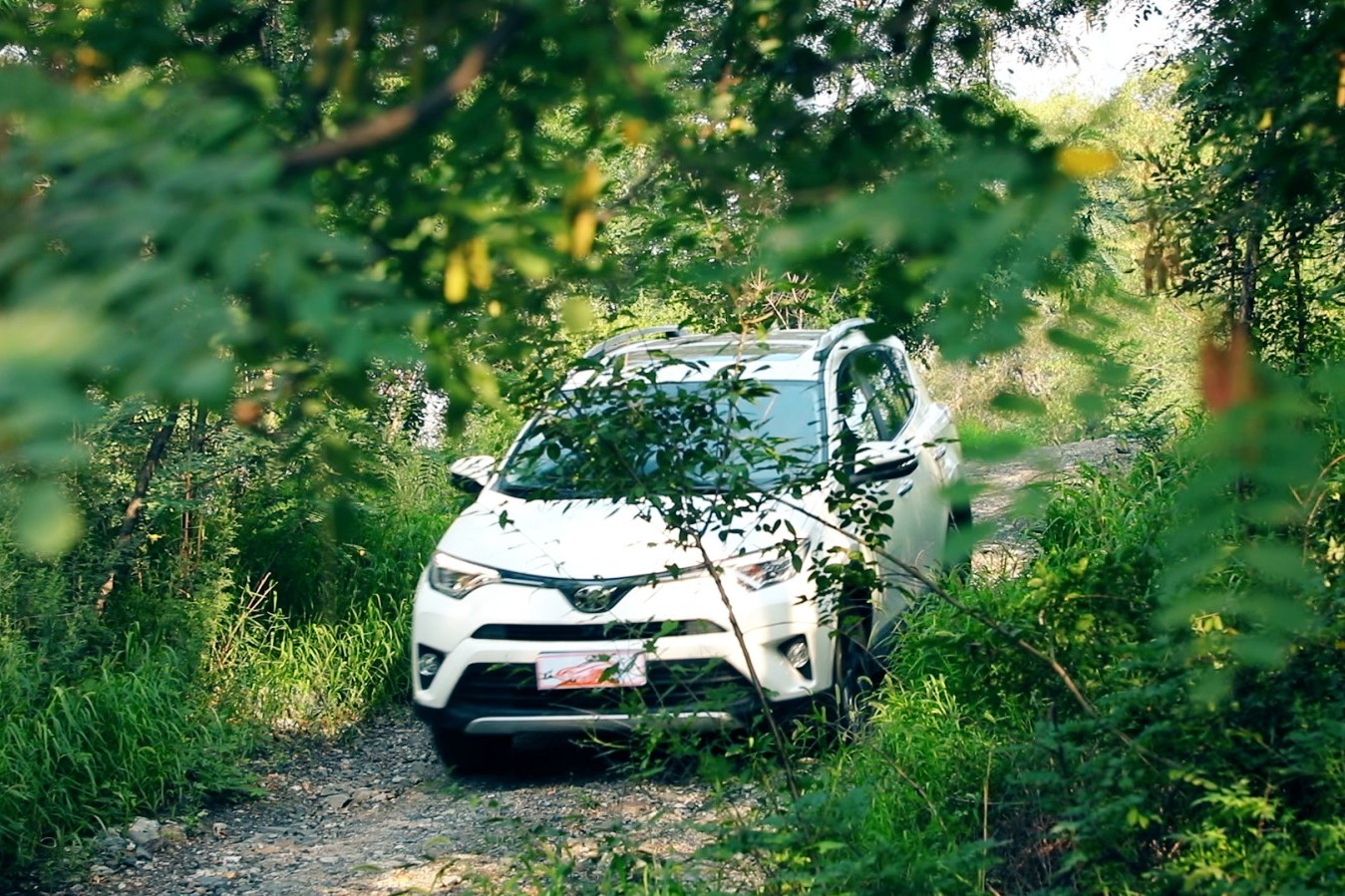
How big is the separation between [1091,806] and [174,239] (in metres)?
2.78

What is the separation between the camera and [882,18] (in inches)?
124

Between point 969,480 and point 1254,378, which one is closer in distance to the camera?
point 1254,378

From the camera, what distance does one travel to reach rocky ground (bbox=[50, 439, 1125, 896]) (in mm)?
5141

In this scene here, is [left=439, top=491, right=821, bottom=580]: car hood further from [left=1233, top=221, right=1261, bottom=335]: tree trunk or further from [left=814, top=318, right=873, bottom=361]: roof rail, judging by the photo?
[left=1233, top=221, right=1261, bottom=335]: tree trunk

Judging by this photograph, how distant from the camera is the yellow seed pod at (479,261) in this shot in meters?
1.99

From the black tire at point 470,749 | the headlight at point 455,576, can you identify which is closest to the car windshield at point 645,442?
the headlight at point 455,576

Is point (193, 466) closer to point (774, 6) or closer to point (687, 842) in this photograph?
point (687, 842)

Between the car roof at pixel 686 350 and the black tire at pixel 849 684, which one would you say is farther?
the black tire at pixel 849 684

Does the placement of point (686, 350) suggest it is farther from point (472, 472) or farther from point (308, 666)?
point (308, 666)

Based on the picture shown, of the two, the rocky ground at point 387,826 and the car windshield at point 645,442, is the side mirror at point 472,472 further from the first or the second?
the car windshield at point 645,442

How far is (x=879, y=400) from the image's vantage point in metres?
6.14

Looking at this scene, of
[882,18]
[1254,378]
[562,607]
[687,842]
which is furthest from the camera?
[562,607]

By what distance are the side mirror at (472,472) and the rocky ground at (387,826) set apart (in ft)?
4.01

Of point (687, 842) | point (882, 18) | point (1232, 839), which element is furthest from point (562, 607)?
point (882, 18)
